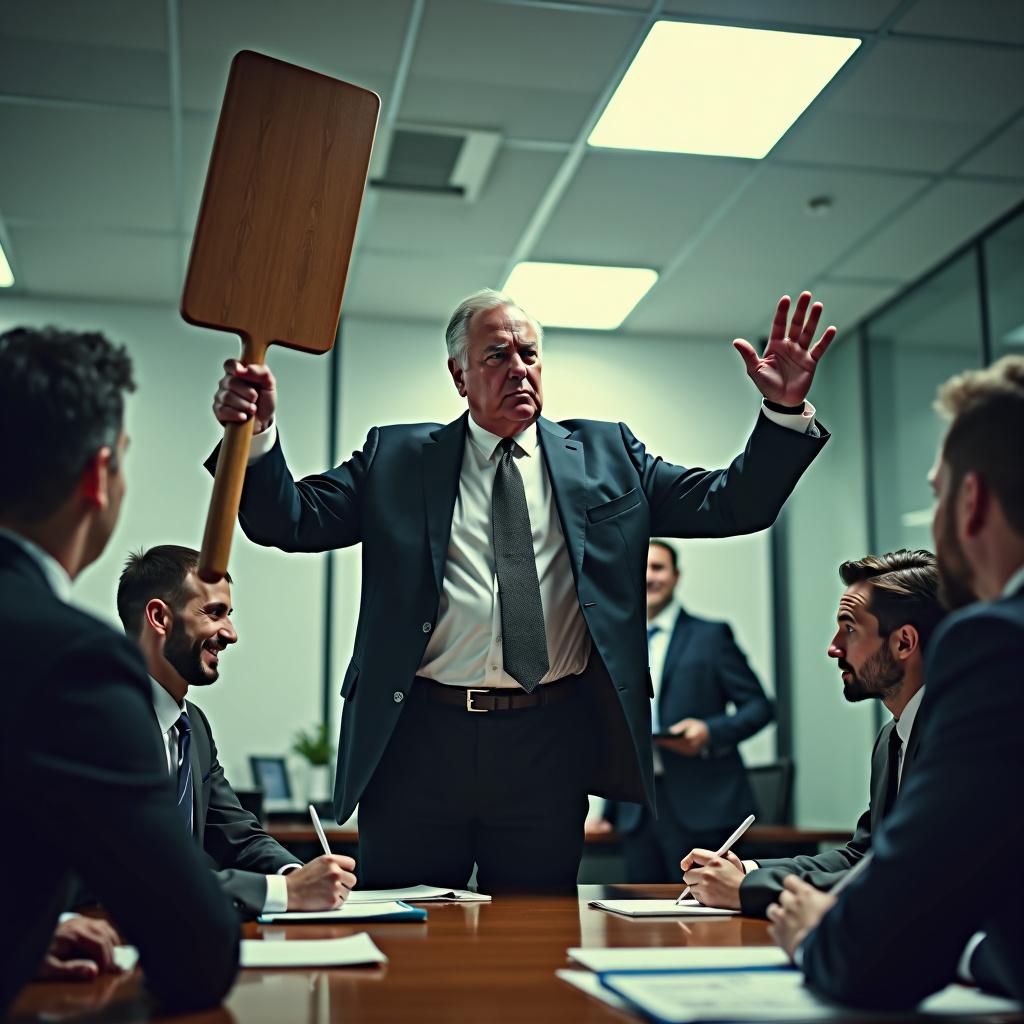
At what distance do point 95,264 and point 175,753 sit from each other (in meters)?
3.78

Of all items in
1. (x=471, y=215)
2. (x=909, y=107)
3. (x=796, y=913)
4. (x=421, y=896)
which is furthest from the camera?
(x=471, y=215)

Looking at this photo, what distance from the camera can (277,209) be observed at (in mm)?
1854

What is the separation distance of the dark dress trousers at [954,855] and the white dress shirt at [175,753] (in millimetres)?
806

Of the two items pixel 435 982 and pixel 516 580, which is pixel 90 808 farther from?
pixel 516 580

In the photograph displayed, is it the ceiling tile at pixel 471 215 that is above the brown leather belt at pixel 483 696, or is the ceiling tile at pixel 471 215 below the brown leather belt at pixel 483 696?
above

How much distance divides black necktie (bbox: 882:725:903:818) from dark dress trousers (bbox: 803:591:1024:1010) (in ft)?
2.81

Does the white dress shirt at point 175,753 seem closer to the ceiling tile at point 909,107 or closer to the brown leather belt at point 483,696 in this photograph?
the brown leather belt at point 483,696

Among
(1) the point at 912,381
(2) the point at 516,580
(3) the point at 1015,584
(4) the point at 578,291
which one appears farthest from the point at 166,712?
(1) the point at 912,381

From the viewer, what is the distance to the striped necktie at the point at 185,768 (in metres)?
Result: 1.97

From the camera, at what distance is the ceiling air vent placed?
4207mm

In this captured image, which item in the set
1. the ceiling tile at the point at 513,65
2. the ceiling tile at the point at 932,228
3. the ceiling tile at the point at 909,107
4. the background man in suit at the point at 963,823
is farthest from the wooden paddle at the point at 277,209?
the ceiling tile at the point at 932,228

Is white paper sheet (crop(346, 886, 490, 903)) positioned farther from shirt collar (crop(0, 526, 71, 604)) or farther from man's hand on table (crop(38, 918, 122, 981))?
shirt collar (crop(0, 526, 71, 604))

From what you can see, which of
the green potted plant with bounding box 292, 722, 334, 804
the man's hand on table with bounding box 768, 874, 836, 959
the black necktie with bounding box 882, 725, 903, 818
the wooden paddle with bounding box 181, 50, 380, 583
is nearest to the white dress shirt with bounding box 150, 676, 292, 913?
the wooden paddle with bounding box 181, 50, 380, 583

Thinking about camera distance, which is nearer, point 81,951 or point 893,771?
point 81,951
